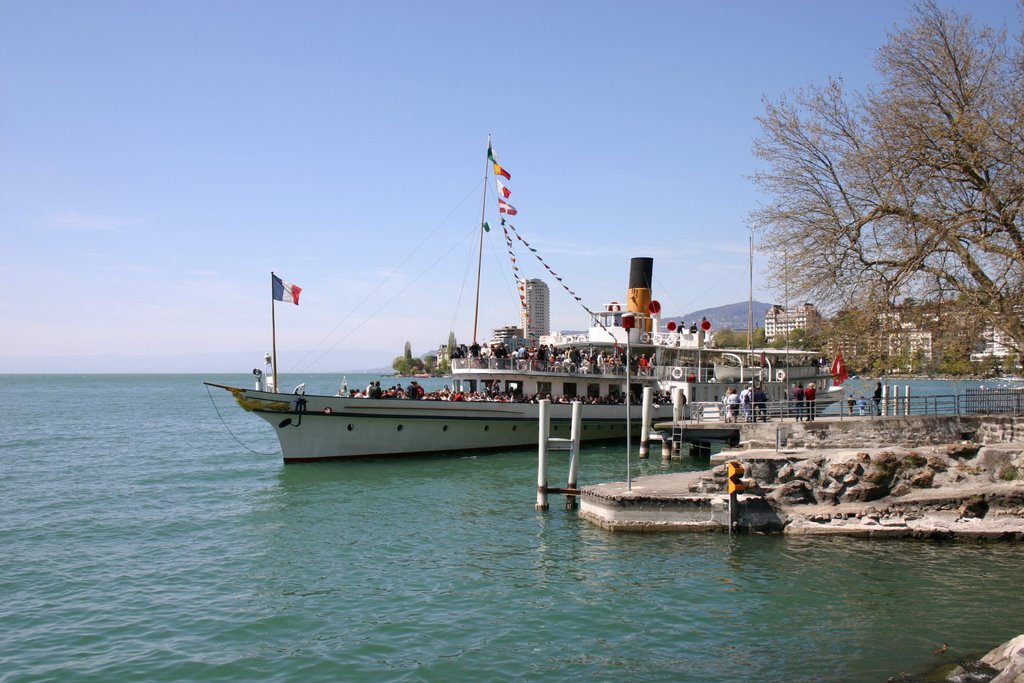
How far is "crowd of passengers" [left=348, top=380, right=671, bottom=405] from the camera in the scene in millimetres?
29297

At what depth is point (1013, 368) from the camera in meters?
19.8

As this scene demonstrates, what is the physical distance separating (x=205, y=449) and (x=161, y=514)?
19740 mm

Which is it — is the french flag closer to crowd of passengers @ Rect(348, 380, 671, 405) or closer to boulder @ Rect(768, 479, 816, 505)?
crowd of passengers @ Rect(348, 380, 671, 405)

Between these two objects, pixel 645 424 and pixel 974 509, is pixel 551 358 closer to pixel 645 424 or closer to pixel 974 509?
pixel 645 424

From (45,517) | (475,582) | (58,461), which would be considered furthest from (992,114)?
(58,461)

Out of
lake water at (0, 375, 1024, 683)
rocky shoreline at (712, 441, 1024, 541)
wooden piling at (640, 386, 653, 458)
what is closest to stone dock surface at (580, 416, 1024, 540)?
rocky shoreline at (712, 441, 1024, 541)

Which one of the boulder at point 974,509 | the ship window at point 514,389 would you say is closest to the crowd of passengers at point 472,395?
the ship window at point 514,389

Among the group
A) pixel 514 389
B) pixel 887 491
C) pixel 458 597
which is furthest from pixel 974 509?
pixel 514 389

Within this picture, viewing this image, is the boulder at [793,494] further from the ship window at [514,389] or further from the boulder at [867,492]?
the ship window at [514,389]

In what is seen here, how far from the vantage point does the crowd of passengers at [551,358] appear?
32.0 meters

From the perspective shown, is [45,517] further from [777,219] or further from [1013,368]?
[1013,368]

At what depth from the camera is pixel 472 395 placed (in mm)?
31484

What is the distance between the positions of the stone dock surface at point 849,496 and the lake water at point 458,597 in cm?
53

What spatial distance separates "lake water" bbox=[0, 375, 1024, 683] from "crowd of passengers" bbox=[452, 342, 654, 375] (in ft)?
36.5
